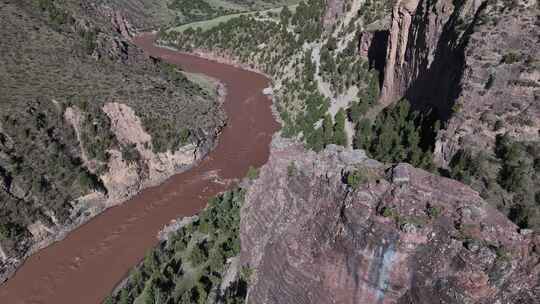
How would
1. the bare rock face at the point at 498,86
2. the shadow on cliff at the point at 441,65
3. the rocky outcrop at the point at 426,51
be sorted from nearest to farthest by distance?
the bare rock face at the point at 498,86, the shadow on cliff at the point at 441,65, the rocky outcrop at the point at 426,51

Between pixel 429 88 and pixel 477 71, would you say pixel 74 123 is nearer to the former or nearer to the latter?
pixel 429 88

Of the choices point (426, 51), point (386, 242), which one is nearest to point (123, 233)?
point (386, 242)

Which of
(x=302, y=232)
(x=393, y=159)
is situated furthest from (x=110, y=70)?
(x=302, y=232)

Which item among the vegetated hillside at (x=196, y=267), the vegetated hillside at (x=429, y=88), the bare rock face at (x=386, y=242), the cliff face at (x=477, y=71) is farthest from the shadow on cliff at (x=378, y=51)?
the bare rock face at (x=386, y=242)

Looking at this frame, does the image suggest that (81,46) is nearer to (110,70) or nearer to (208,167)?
(110,70)

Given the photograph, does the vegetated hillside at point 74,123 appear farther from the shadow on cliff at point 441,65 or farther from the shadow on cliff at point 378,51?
the shadow on cliff at point 441,65

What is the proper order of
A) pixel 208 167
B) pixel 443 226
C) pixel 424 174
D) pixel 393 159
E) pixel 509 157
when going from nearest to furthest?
pixel 443 226 < pixel 424 174 < pixel 509 157 < pixel 393 159 < pixel 208 167

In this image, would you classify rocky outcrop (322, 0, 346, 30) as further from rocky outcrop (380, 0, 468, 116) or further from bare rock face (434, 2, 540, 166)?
bare rock face (434, 2, 540, 166)
